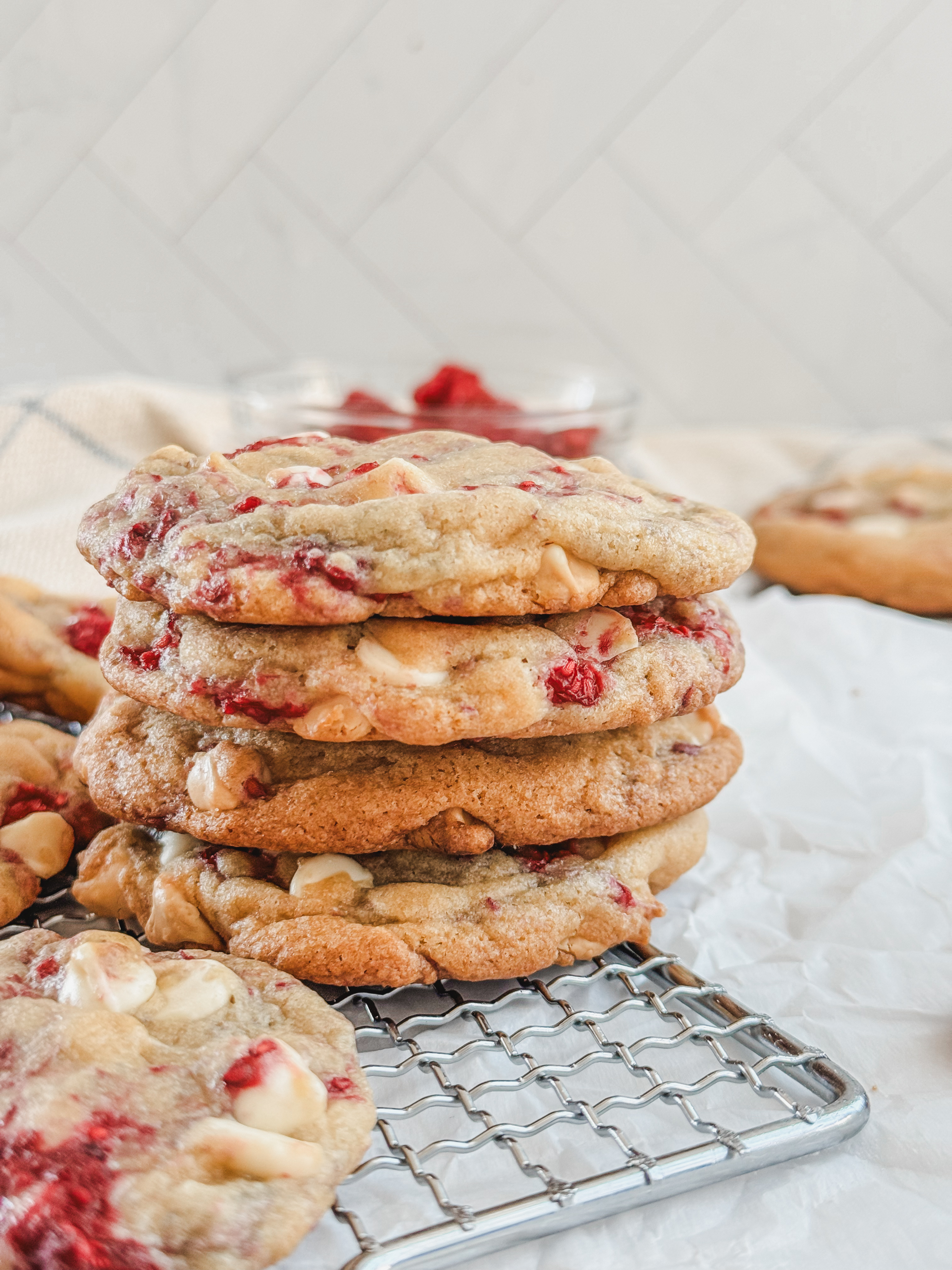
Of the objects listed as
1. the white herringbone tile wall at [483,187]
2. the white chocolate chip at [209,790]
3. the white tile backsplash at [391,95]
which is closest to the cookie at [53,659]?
the white chocolate chip at [209,790]

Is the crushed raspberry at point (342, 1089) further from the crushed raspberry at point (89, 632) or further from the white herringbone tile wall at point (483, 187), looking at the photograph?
the white herringbone tile wall at point (483, 187)

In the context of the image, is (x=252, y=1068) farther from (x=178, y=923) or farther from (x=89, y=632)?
(x=89, y=632)

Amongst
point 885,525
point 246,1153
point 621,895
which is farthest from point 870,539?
point 246,1153

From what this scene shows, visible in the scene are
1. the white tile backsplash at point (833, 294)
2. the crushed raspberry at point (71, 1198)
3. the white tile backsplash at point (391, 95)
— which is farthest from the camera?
the white tile backsplash at point (833, 294)

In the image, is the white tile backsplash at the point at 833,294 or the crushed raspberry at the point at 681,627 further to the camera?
the white tile backsplash at the point at 833,294

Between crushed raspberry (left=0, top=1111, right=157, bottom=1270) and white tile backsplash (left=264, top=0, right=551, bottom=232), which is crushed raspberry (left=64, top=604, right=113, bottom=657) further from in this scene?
white tile backsplash (left=264, top=0, right=551, bottom=232)

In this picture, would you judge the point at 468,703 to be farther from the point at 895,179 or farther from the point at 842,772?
the point at 895,179

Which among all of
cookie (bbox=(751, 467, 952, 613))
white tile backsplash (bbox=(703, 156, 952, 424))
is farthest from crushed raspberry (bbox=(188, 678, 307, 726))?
white tile backsplash (bbox=(703, 156, 952, 424))
